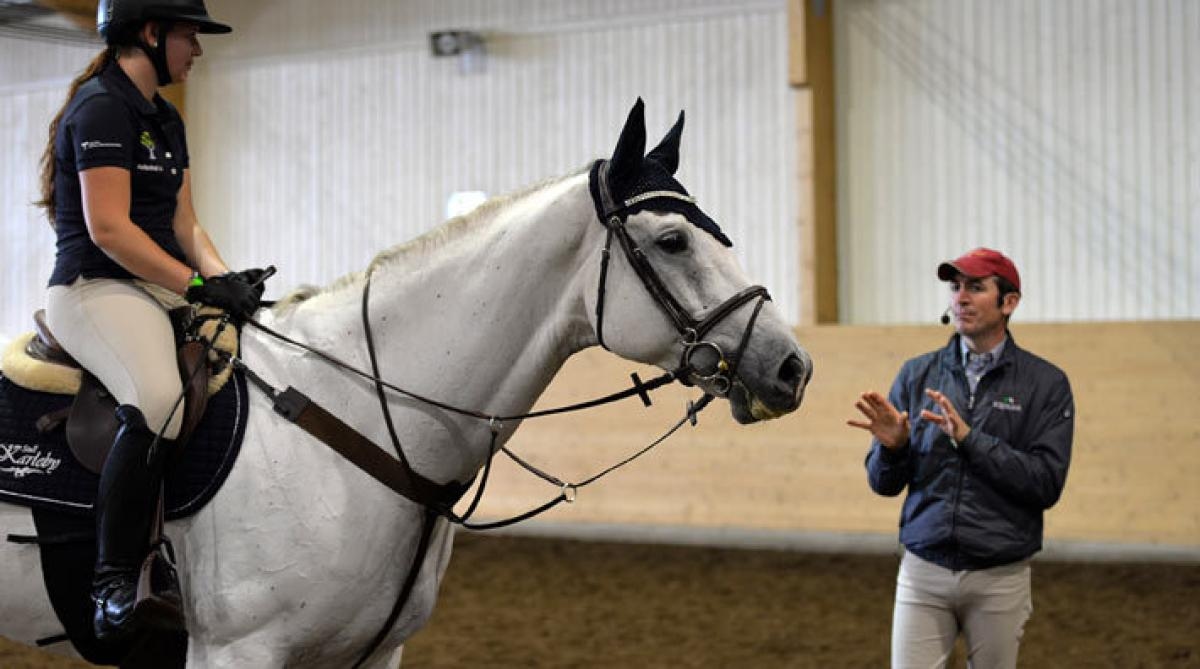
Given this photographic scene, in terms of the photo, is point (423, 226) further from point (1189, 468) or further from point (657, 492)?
point (1189, 468)

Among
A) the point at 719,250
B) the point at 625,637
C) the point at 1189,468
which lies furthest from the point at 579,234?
the point at 1189,468

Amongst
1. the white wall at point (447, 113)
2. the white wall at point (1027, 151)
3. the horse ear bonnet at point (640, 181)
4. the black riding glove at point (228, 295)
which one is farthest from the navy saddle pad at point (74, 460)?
the white wall at point (1027, 151)

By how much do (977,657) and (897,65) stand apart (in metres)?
6.57

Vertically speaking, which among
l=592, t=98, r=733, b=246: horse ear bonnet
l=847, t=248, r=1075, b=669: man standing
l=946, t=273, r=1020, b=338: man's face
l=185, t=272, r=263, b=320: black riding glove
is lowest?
l=847, t=248, r=1075, b=669: man standing

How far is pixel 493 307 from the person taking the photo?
A: 2.57 metres

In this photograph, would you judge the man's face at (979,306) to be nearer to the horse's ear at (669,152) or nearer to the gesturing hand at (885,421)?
the gesturing hand at (885,421)

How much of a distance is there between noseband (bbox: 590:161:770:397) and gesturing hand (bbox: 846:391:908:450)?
954 millimetres

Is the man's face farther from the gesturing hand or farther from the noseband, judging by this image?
the noseband

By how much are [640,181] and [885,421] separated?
119 cm

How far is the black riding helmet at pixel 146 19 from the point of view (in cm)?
260

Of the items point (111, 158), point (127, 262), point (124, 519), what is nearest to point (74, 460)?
point (124, 519)

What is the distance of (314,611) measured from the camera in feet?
8.05

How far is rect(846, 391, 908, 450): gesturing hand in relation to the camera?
328 cm

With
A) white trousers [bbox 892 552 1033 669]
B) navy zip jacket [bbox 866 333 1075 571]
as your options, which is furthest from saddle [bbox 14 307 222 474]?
white trousers [bbox 892 552 1033 669]
